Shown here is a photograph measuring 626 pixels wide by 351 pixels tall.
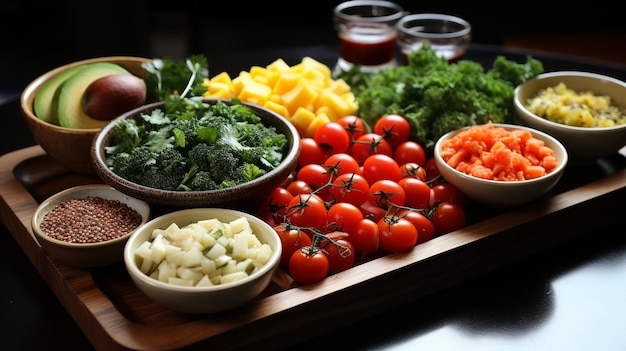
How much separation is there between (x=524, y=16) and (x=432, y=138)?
339 centimetres

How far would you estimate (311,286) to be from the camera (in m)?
2.12

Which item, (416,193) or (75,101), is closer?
(416,193)

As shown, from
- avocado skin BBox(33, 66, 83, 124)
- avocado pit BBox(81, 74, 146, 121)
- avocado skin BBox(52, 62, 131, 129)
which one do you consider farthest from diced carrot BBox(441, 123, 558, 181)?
avocado skin BBox(33, 66, 83, 124)

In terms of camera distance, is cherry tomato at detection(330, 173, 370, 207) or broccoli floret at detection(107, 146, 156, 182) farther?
cherry tomato at detection(330, 173, 370, 207)

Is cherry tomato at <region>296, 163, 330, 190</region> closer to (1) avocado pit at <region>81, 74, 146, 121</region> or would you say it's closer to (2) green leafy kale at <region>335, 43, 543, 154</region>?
(2) green leafy kale at <region>335, 43, 543, 154</region>

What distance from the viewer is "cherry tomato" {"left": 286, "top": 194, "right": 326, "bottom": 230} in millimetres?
2361

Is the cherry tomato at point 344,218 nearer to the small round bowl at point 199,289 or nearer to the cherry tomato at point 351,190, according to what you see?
the cherry tomato at point 351,190

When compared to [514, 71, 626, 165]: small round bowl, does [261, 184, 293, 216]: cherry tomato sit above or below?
above

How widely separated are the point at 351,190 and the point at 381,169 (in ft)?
0.59

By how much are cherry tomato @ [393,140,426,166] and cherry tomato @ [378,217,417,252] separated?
0.54 m

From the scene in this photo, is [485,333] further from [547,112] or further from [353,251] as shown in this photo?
[547,112]

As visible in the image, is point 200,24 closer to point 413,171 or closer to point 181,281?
point 413,171

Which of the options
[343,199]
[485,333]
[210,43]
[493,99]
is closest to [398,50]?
[493,99]

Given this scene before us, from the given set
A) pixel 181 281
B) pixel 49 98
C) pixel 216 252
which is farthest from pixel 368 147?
pixel 49 98
